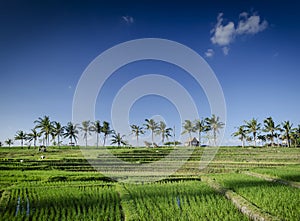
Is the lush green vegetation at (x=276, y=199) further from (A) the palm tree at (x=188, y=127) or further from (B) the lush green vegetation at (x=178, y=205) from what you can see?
(A) the palm tree at (x=188, y=127)

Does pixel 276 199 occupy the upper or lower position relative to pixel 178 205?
upper

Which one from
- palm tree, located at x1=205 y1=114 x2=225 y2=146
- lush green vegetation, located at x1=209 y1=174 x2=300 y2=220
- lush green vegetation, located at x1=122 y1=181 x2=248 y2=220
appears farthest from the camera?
palm tree, located at x1=205 y1=114 x2=225 y2=146

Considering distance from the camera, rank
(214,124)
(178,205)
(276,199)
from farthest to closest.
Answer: (214,124), (178,205), (276,199)

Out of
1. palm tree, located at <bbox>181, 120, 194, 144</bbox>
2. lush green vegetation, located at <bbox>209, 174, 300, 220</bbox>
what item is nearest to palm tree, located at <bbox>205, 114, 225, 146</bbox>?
palm tree, located at <bbox>181, 120, 194, 144</bbox>

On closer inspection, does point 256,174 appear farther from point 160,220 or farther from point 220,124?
point 220,124

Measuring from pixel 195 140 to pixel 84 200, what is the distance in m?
46.6

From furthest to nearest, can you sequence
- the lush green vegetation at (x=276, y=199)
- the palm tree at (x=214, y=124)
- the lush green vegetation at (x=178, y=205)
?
the palm tree at (x=214, y=124) → the lush green vegetation at (x=178, y=205) → the lush green vegetation at (x=276, y=199)

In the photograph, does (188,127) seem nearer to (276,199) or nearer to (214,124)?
(214,124)

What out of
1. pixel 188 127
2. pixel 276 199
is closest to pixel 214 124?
pixel 188 127

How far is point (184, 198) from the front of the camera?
30.1 ft

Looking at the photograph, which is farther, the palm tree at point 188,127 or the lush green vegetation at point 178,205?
the palm tree at point 188,127

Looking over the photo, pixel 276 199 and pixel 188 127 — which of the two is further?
pixel 188 127

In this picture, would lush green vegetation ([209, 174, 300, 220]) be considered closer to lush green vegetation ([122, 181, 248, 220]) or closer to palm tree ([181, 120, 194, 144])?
lush green vegetation ([122, 181, 248, 220])

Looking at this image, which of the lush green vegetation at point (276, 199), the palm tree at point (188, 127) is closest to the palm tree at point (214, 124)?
the palm tree at point (188, 127)
